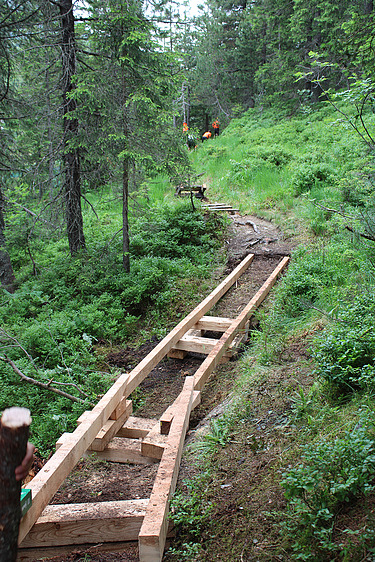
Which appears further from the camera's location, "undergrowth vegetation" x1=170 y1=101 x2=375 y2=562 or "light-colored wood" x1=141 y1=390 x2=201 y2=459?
"light-colored wood" x1=141 y1=390 x2=201 y2=459

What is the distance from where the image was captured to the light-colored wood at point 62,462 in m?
2.59

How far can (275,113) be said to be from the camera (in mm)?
23469

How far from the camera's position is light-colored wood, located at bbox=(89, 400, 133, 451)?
371 cm

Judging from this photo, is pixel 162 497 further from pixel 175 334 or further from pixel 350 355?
pixel 175 334

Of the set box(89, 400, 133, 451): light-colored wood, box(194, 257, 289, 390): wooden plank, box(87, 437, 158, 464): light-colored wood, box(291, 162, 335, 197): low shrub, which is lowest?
box(87, 437, 158, 464): light-colored wood

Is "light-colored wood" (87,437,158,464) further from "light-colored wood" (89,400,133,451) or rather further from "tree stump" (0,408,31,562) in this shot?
"tree stump" (0,408,31,562)

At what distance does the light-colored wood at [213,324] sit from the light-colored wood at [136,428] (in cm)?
248

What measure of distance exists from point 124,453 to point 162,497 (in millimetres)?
1212

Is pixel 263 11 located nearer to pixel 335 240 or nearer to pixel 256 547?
pixel 335 240

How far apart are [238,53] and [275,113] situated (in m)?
10.1

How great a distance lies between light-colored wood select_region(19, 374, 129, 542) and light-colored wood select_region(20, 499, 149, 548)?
0.15 metres

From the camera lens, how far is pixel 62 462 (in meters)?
2.90

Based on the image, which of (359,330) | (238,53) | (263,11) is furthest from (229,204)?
(238,53)

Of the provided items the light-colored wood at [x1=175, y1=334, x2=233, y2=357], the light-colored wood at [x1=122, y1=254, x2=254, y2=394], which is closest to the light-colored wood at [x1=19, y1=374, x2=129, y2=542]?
the light-colored wood at [x1=122, y1=254, x2=254, y2=394]
